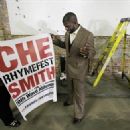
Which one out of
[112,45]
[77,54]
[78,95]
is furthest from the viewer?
[112,45]

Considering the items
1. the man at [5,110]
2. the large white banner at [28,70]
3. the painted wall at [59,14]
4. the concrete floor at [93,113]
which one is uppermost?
the painted wall at [59,14]

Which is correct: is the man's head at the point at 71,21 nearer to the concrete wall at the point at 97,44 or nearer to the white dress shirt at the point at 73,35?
the white dress shirt at the point at 73,35

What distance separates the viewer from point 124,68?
439 centimetres

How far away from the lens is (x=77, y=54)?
8.69 ft

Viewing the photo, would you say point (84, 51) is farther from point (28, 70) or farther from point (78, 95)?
point (28, 70)

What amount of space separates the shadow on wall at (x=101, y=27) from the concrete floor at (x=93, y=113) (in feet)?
3.44

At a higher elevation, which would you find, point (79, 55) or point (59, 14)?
point (59, 14)

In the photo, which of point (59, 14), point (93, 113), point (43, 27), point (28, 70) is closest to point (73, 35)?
point (28, 70)

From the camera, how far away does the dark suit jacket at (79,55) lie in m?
2.58

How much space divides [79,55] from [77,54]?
0.03 meters

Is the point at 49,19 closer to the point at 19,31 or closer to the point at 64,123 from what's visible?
the point at 19,31

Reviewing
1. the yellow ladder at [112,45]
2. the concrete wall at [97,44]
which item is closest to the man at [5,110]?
the yellow ladder at [112,45]

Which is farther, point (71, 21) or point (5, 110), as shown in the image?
point (5, 110)

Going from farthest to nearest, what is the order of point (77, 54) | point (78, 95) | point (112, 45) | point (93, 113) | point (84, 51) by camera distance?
point (112, 45)
point (93, 113)
point (78, 95)
point (77, 54)
point (84, 51)
